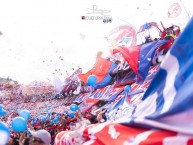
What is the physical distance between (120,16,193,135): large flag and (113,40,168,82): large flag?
22.4 feet

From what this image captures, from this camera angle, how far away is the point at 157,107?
1691 mm

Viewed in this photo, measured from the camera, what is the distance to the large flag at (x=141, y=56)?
29.0 ft

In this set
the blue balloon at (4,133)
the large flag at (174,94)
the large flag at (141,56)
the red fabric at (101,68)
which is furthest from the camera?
the red fabric at (101,68)

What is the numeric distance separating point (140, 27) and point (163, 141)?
1435 centimetres

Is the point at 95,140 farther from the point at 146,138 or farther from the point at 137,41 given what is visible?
the point at 137,41

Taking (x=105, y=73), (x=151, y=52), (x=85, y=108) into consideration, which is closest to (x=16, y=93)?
(x=105, y=73)

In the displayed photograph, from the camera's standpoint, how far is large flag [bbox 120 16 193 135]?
4.82 feet

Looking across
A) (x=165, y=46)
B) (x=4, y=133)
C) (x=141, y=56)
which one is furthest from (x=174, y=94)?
(x=141, y=56)

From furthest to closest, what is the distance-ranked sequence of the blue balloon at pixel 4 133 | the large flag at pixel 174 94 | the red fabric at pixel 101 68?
the red fabric at pixel 101 68
the blue balloon at pixel 4 133
the large flag at pixel 174 94

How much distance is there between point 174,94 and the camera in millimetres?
1592

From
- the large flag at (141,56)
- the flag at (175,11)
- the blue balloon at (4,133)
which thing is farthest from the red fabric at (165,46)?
the blue balloon at (4,133)

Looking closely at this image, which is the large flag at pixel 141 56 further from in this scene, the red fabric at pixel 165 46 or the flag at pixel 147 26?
the flag at pixel 147 26

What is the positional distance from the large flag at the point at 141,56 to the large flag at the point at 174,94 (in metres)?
6.83

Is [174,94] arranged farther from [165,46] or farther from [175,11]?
[175,11]
